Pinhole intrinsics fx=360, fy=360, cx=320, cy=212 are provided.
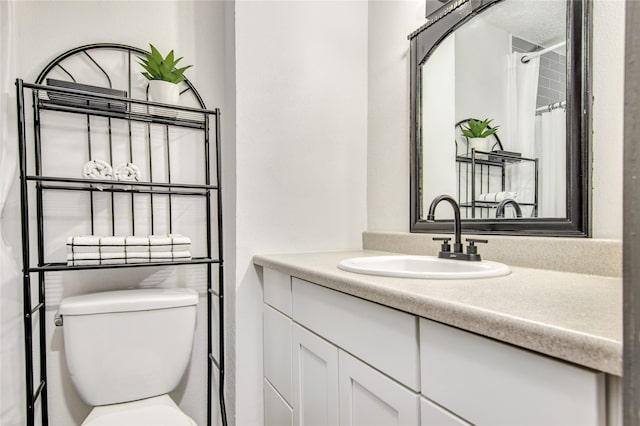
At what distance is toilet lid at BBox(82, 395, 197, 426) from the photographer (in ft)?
3.76

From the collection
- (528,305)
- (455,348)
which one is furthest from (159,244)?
(528,305)

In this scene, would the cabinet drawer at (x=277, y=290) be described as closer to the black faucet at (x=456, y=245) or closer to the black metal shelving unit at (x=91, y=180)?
the black metal shelving unit at (x=91, y=180)

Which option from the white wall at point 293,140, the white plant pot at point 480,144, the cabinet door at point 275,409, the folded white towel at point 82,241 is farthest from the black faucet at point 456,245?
the folded white towel at point 82,241

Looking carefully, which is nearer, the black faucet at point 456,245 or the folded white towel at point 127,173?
the black faucet at point 456,245

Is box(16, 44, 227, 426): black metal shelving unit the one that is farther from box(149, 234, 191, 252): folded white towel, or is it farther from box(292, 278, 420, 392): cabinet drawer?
box(292, 278, 420, 392): cabinet drawer

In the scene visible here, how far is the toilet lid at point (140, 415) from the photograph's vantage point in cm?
115

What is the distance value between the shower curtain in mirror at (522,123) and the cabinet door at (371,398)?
2.29ft

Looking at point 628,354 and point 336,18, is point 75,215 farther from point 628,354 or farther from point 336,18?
point 628,354

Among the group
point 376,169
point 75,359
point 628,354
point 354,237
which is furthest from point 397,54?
point 75,359

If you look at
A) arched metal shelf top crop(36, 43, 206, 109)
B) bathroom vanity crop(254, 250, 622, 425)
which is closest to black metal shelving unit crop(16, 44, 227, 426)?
arched metal shelf top crop(36, 43, 206, 109)

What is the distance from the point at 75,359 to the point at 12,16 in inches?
48.5

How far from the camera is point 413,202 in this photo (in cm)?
154

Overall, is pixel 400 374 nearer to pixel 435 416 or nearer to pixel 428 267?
pixel 435 416

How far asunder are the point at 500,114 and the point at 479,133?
98mm
